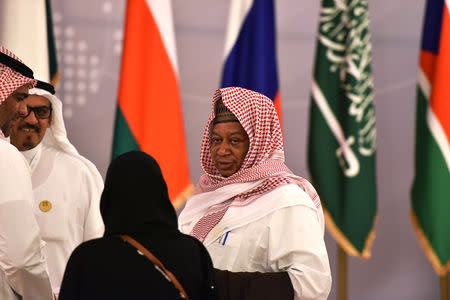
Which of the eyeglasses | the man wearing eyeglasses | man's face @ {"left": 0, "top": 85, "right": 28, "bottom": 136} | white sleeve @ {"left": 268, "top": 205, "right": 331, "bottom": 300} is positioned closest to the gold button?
the man wearing eyeglasses

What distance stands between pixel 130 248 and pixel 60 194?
1.66m

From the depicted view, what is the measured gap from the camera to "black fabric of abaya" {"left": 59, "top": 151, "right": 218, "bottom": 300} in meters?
1.37

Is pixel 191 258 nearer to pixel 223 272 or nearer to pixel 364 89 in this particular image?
pixel 223 272

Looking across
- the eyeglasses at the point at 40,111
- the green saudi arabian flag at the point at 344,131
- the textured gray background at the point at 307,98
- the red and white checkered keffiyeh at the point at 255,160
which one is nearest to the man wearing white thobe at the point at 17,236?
the red and white checkered keffiyeh at the point at 255,160

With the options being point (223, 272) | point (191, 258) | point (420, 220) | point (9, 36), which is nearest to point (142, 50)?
point (9, 36)

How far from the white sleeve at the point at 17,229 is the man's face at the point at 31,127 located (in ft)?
2.88

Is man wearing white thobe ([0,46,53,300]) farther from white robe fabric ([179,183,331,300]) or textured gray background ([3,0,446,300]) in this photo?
textured gray background ([3,0,446,300])

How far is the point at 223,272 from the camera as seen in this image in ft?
5.85

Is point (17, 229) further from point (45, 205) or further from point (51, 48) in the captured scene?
point (51, 48)

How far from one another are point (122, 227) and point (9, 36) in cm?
261

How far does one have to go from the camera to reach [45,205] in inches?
114

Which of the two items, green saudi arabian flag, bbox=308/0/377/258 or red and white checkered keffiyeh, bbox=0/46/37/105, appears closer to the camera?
red and white checkered keffiyeh, bbox=0/46/37/105

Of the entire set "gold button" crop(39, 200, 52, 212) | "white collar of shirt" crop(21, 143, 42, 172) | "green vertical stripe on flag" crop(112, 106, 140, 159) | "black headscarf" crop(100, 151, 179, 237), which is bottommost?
"gold button" crop(39, 200, 52, 212)

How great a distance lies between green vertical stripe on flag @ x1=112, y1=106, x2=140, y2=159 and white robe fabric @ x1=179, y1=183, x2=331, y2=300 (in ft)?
5.89
